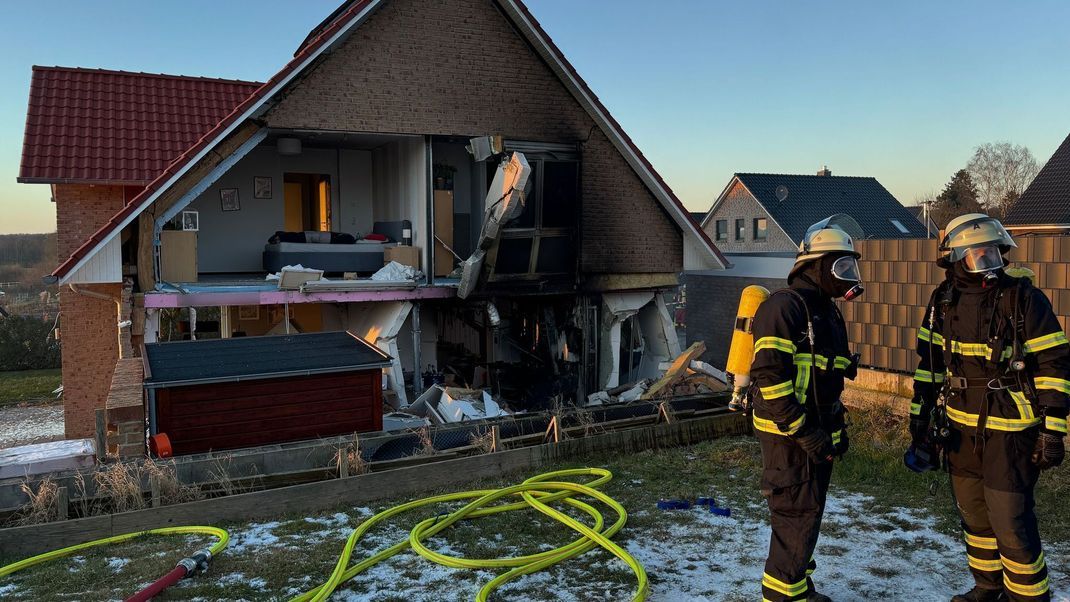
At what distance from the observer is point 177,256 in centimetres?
1274

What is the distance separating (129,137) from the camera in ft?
50.9

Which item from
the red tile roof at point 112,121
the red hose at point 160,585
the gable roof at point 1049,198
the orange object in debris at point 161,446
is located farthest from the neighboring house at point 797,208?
the red hose at point 160,585

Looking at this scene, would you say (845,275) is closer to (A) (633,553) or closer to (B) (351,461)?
(A) (633,553)

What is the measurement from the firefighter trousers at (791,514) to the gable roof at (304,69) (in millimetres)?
9426

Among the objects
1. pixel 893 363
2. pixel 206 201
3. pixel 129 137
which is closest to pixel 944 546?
pixel 893 363

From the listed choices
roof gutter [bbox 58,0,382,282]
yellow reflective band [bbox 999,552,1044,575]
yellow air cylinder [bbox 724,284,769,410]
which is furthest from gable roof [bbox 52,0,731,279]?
yellow reflective band [bbox 999,552,1044,575]

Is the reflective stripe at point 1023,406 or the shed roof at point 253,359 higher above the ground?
the reflective stripe at point 1023,406

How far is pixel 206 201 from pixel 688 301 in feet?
38.5

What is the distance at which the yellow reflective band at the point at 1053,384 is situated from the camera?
4.61 m

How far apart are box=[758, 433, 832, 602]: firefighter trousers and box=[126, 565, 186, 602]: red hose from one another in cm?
373

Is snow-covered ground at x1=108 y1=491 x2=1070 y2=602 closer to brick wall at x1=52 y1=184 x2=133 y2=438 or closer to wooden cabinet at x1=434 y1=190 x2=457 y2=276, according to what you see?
wooden cabinet at x1=434 y1=190 x2=457 y2=276

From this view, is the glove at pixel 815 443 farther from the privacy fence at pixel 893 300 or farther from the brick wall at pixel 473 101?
the brick wall at pixel 473 101

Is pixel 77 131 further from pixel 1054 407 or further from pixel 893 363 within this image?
pixel 1054 407

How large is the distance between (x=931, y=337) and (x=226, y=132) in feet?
32.2
